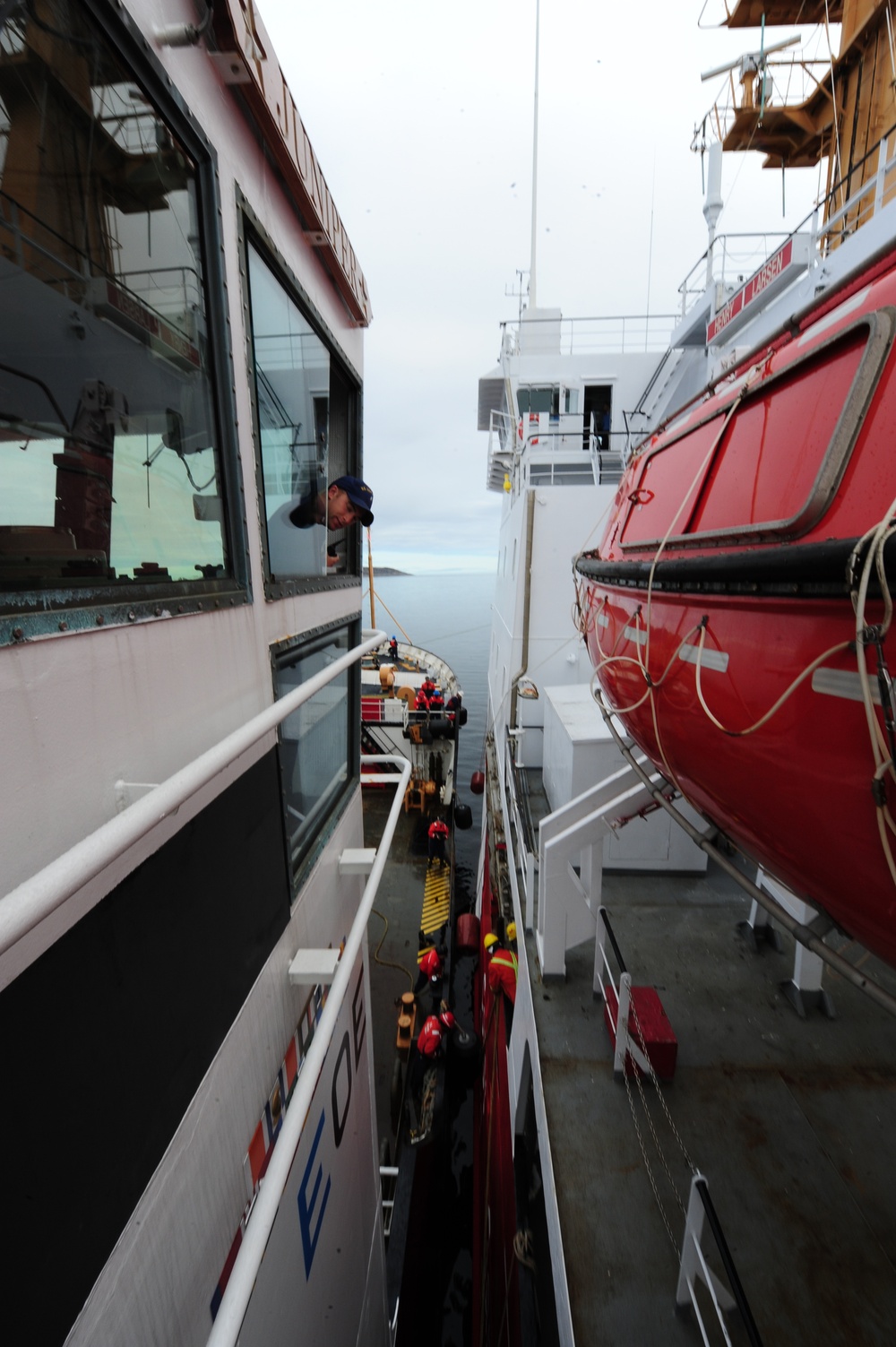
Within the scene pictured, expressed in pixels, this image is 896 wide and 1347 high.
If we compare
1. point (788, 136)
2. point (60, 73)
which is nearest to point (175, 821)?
point (60, 73)

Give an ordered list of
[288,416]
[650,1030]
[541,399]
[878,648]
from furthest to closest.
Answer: [541,399]
[650,1030]
[288,416]
[878,648]

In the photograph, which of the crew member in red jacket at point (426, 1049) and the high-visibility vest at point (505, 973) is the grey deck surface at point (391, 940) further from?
the high-visibility vest at point (505, 973)

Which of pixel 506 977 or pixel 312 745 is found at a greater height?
pixel 312 745

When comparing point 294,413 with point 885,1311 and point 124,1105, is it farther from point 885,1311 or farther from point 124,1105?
point 885,1311

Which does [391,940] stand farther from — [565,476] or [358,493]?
[565,476]

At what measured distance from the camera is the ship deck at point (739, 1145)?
2.47 metres

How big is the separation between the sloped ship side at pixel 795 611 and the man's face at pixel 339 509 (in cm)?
132

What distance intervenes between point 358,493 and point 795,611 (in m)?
1.93

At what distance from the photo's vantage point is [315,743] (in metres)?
2.64

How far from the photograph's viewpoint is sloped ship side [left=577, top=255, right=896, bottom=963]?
135 cm

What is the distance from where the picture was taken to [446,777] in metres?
13.7

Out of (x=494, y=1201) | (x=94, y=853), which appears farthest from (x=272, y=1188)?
(x=494, y=1201)

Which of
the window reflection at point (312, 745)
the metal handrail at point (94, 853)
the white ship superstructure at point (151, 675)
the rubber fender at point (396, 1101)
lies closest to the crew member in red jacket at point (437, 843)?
the rubber fender at point (396, 1101)

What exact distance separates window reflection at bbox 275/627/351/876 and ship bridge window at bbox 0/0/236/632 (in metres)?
0.82
